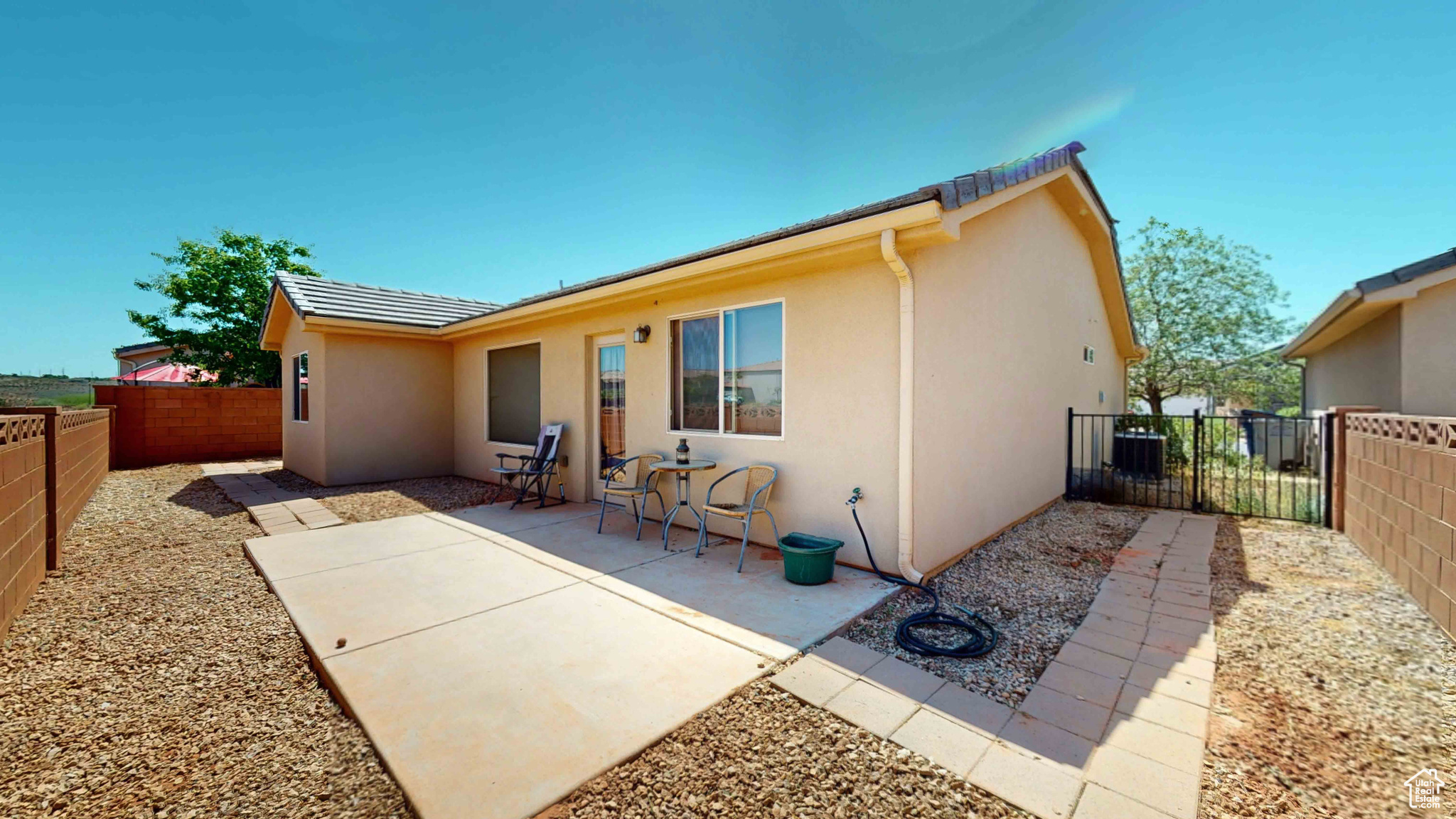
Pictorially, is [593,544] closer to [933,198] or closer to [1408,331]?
[933,198]

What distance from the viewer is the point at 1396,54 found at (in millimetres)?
7418

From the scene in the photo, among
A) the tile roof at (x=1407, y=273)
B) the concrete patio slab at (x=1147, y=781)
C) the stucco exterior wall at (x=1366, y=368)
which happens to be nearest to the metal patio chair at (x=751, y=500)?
the concrete patio slab at (x=1147, y=781)

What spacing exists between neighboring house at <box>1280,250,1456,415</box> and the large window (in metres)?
7.91

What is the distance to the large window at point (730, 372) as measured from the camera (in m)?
5.19

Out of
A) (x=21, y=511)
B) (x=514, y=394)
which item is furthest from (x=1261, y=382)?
(x=21, y=511)

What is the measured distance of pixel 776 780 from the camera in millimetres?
2031

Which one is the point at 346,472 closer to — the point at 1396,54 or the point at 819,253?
the point at 819,253

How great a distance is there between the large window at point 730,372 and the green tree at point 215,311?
18938 millimetres

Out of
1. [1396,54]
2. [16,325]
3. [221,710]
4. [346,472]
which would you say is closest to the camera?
[221,710]

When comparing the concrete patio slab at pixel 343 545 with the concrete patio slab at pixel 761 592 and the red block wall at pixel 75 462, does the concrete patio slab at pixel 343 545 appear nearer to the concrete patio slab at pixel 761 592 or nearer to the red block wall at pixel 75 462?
the red block wall at pixel 75 462

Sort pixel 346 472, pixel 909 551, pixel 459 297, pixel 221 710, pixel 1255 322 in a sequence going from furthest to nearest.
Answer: pixel 1255 322 → pixel 459 297 → pixel 346 472 → pixel 909 551 → pixel 221 710

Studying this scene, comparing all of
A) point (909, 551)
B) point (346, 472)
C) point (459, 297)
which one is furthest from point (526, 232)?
point (909, 551)

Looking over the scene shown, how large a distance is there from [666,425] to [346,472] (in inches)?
265

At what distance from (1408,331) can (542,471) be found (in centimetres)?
1144
